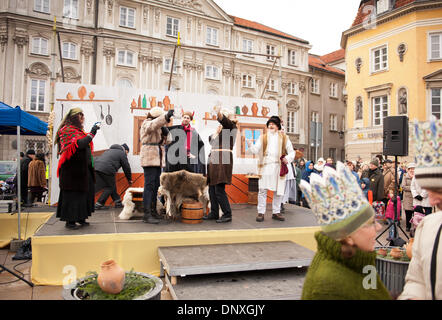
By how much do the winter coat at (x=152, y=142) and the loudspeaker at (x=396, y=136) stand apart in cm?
427

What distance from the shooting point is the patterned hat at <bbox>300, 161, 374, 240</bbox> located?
154 centimetres

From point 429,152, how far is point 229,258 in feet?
8.91

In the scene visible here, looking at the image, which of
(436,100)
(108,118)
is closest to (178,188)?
(108,118)

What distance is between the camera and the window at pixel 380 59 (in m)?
20.6

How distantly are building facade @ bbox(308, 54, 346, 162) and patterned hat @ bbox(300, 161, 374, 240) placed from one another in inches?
1193

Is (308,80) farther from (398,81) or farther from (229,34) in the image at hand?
(398,81)

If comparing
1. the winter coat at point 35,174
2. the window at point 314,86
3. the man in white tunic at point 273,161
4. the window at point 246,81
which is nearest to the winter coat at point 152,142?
the man in white tunic at point 273,161

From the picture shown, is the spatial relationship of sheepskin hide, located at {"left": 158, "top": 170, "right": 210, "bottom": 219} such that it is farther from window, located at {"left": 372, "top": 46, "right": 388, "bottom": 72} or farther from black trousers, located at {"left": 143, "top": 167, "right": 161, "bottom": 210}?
window, located at {"left": 372, "top": 46, "right": 388, "bottom": 72}

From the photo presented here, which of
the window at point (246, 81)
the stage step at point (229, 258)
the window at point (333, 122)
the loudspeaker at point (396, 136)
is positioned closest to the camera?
the stage step at point (229, 258)

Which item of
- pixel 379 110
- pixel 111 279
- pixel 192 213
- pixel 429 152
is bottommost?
pixel 111 279

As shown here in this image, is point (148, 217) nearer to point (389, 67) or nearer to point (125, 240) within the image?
point (125, 240)

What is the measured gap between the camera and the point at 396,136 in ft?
20.4

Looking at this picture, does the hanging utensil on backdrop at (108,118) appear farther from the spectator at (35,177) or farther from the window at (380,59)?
the window at (380,59)
